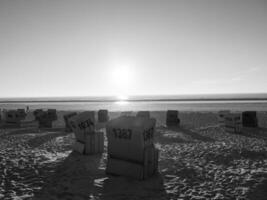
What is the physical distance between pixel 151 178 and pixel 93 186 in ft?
6.04

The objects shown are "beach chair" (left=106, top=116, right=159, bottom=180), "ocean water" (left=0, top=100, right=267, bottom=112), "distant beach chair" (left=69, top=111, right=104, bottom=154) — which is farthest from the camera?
"ocean water" (left=0, top=100, right=267, bottom=112)

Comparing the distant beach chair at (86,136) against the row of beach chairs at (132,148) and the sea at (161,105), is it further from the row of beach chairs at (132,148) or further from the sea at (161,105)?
the sea at (161,105)

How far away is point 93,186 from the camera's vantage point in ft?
22.9

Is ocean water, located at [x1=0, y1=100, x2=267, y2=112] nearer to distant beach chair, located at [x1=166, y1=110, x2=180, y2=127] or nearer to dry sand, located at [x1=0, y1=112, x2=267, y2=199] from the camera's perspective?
distant beach chair, located at [x1=166, y1=110, x2=180, y2=127]

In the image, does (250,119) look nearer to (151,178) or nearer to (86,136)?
(86,136)

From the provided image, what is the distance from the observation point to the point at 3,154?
10477mm

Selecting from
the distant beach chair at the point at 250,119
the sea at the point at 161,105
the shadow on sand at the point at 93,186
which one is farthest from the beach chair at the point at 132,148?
the sea at the point at 161,105

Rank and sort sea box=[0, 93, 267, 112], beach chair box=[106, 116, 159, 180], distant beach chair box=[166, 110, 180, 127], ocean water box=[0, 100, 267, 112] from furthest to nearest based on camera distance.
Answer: sea box=[0, 93, 267, 112], ocean water box=[0, 100, 267, 112], distant beach chair box=[166, 110, 180, 127], beach chair box=[106, 116, 159, 180]

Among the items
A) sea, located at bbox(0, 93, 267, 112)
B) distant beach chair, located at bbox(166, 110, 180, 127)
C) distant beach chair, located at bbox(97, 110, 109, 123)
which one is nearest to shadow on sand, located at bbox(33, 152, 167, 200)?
distant beach chair, located at bbox(166, 110, 180, 127)

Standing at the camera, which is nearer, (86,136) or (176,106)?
(86,136)

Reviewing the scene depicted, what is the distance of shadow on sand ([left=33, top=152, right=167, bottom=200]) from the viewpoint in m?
6.32

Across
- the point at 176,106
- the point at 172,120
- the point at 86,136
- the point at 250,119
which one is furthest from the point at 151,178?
the point at 176,106

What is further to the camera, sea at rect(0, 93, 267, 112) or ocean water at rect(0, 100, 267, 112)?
sea at rect(0, 93, 267, 112)

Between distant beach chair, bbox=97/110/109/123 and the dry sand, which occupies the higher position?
distant beach chair, bbox=97/110/109/123
